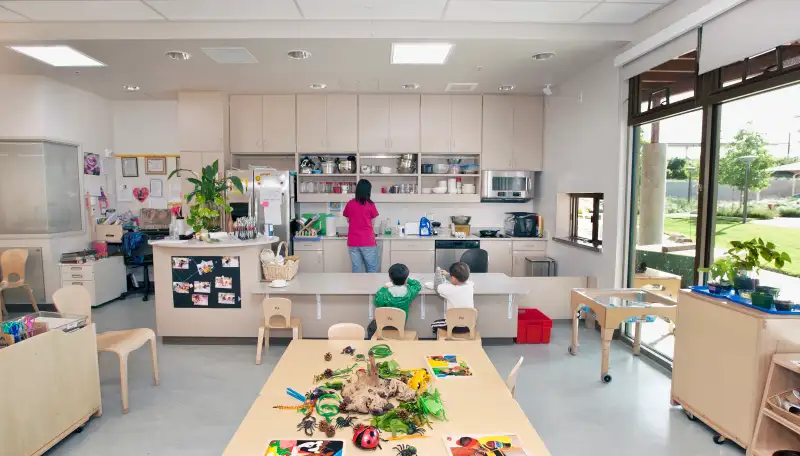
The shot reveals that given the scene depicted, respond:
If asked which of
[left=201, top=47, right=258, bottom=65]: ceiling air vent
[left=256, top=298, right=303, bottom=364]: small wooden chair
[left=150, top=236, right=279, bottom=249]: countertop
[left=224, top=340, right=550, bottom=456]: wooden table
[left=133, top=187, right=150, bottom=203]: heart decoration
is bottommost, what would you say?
[left=256, top=298, right=303, bottom=364]: small wooden chair

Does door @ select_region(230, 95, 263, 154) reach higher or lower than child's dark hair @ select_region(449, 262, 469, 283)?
higher

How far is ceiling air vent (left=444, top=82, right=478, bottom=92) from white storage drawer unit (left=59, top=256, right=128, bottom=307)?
18.0ft

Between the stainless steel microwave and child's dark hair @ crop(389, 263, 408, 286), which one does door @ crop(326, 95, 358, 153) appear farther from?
child's dark hair @ crop(389, 263, 408, 286)

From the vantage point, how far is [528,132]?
652 centimetres

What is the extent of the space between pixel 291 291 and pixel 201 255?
1.04 metres

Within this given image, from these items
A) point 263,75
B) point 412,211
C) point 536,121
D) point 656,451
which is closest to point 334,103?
point 263,75

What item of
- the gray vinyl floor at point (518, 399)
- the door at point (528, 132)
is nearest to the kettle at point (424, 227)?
the door at point (528, 132)

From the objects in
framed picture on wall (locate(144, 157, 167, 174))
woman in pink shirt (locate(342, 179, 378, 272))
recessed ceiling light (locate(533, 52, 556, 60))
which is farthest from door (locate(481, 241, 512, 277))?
framed picture on wall (locate(144, 157, 167, 174))

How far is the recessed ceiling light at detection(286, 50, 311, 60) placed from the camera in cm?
448

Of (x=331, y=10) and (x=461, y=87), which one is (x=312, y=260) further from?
(x=331, y=10)

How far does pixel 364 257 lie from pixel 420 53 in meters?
2.65

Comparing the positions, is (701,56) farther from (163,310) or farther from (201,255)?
(163,310)

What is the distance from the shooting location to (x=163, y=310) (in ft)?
14.0

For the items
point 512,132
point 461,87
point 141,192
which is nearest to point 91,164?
point 141,192
